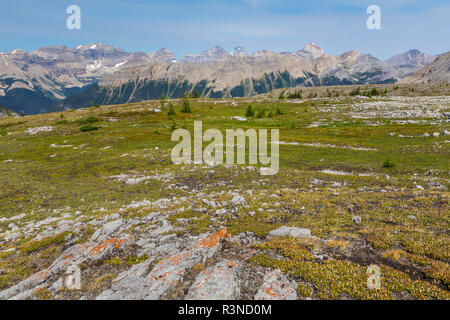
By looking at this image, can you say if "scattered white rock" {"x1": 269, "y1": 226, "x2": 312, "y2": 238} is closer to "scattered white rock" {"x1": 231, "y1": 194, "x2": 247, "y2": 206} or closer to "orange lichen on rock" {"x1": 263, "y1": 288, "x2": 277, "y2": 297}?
"orange lichen on rock" {"x1": 263, "y1": 288, "x2": 277, "y2": 297}

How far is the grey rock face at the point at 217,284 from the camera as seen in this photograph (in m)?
7.47

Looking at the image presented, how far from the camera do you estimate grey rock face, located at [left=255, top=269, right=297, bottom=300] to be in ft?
24.0

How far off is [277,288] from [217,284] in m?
2.23

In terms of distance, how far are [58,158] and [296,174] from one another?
46.7 meters

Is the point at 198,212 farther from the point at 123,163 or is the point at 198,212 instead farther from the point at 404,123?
the point at 404,123

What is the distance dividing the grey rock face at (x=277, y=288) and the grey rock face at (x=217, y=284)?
0.95 meters

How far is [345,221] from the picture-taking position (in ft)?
43.7

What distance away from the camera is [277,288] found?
25.3 feet

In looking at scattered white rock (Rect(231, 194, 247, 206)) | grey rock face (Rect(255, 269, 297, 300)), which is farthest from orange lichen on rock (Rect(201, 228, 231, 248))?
scattered white rock (Rect(231, 194, 247, 206))

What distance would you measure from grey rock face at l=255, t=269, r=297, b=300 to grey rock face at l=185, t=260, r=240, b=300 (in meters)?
0.95
